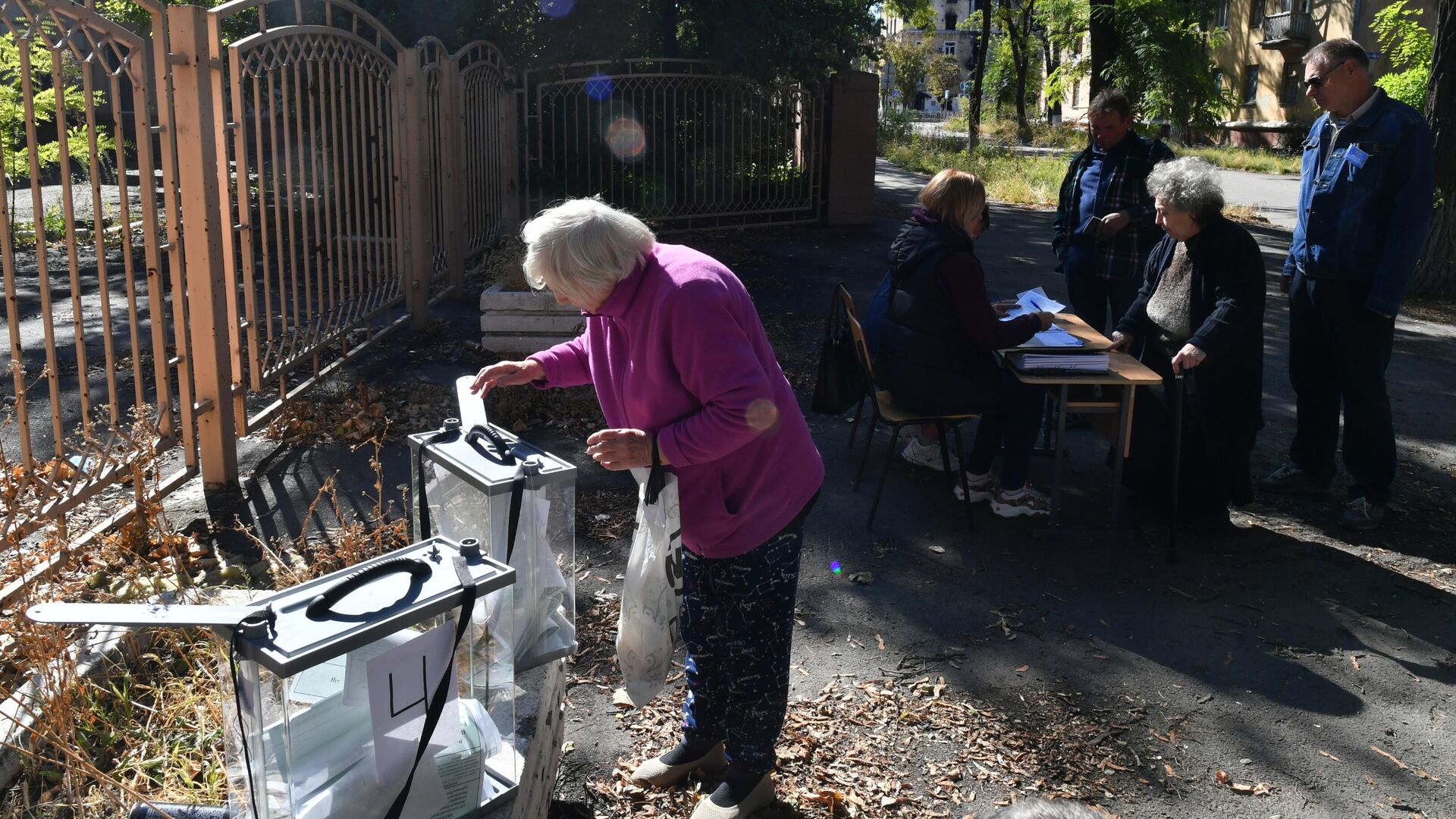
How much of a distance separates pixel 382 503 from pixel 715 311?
3232 millimetres

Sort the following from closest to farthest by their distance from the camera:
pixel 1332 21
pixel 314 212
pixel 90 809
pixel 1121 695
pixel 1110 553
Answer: pixel 90 809 < pixel 1121 695 < pixel 1110 553 < pixel 314 212 < pixel 1332 21

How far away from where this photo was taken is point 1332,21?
38.0 meters

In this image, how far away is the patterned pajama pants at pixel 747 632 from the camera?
9.67ft

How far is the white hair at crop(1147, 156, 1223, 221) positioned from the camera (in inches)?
190

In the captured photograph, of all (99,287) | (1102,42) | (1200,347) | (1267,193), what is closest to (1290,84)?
(1267,193)

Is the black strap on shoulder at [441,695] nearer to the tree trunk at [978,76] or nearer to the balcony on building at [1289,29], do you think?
the tree trunk at [978,76]

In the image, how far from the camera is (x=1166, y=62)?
1600 centimetres

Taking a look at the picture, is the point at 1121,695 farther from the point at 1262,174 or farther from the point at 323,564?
the point at 1262,174

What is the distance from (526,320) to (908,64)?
52120 mm

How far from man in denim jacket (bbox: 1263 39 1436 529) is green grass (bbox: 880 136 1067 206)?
10.1 m

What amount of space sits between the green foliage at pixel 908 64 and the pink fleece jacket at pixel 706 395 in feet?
175

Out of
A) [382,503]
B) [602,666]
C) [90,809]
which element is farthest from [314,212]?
[90,809]

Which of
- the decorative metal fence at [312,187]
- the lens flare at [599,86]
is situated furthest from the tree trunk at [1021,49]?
the decorative metal fence at [312,187]

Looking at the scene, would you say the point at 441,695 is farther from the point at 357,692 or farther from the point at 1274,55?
the point at 1274,55
